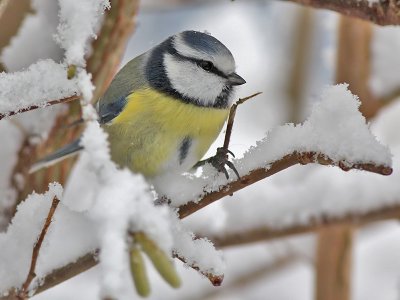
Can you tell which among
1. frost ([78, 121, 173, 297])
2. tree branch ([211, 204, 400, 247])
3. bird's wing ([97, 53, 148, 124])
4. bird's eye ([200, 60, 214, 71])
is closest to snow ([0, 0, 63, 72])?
bird's wing ([97, 53, 148, 124])

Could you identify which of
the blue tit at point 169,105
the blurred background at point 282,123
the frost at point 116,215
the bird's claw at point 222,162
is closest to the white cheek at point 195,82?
the blue tit at point 169,105

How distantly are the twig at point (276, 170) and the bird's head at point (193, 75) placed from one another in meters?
0.40

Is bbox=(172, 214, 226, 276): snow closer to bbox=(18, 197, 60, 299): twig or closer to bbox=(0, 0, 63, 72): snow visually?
bbox=(18, 197, 60, 299): twig

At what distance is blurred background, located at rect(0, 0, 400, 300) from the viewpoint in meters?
1.17

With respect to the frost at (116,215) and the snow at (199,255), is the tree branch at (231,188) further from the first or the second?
the frost at (116,215)

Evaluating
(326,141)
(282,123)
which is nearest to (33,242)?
(326,141)

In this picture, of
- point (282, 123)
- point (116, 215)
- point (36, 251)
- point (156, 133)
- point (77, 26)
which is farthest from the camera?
point (282, 123)

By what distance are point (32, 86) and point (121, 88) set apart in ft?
1.73

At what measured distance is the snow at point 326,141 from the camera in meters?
0.50

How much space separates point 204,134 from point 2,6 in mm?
501

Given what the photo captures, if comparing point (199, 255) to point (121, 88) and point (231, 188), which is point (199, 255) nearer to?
point (231, 188)

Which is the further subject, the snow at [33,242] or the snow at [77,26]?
the snow at [33,242]

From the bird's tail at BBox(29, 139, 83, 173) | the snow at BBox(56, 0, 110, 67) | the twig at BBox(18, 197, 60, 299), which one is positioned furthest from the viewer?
the bird's tail at BBox(29, 139, 83, 173)

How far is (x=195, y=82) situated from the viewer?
1.03m
